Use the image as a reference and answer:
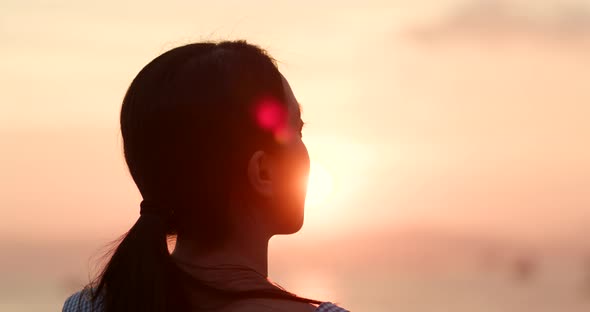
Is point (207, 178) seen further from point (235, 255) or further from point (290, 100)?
point (290, 100)

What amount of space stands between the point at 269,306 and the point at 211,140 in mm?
504

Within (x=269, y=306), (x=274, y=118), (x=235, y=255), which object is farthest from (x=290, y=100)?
(x=269, y=306)

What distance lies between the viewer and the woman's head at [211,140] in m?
3.65

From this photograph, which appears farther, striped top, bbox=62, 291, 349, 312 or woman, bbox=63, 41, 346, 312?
striped top, bbox=62, 291, 349, 312

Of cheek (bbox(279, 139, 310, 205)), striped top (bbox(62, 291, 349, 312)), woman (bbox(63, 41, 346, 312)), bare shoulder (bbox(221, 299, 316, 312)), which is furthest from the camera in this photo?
striped top (bbox(62, 291, 349, 312))

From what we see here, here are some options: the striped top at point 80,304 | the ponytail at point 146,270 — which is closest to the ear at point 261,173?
the ponytail at point 146,270

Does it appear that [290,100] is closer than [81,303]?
Yes

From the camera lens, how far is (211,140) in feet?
12.0

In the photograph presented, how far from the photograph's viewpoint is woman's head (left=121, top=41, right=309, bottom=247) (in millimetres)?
3650

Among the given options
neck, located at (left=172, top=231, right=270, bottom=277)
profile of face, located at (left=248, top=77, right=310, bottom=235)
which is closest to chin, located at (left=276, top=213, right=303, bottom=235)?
profile of face, located at (left=248, top=77, right=310, bottom=235)

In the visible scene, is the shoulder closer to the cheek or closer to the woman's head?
the woman's head

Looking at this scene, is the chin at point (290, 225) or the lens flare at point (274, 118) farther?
the chin at point (290, 225)

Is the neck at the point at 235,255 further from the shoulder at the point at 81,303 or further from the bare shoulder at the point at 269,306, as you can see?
the shoulder at the point at 81,303

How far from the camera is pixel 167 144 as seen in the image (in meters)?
3.69
